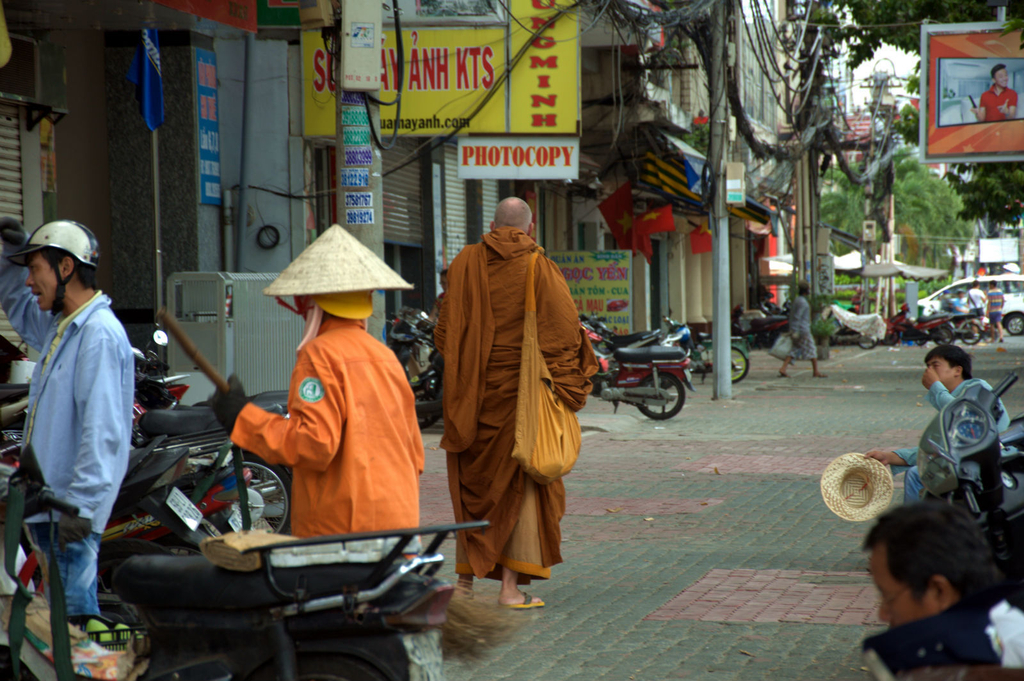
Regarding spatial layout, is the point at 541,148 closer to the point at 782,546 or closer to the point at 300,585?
the point at 782,546

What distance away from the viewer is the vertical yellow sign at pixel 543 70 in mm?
11828

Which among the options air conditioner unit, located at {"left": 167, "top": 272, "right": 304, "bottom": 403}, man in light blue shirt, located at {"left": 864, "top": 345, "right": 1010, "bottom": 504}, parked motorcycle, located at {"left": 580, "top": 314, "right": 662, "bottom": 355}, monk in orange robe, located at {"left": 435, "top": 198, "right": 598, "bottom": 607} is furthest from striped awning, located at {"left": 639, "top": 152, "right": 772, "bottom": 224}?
man in light blue shirt, located at {"left": 864, "top": 345, "right": 1010, "bottom": 504}

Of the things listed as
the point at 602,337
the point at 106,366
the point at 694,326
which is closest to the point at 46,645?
the point at 106,366

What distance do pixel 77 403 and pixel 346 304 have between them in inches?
38.1

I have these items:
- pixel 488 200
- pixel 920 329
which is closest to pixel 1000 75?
pixel 488 200

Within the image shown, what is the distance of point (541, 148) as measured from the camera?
38.8ft

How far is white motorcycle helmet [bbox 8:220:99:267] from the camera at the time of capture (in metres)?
3.80

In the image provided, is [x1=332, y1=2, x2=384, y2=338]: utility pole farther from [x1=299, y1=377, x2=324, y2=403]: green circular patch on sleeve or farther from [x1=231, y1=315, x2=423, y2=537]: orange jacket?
[x1=299, y1=377, x2=324, y2=403]: green circular patch on sleeve

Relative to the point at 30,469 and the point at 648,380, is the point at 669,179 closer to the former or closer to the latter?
the point at 648,380

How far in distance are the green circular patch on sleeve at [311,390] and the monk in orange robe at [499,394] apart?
236 cm

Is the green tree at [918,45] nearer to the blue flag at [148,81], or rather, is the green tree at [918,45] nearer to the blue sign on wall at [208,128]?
the blue sign on wall at [208,128]

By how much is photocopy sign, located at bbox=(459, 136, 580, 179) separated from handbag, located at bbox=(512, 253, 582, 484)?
6151mm

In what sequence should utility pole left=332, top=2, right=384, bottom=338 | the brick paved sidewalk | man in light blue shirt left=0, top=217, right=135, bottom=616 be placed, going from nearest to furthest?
man in light blue shirt left=0, top=217, right=135, bottom=616 < the brick paved sidewalk < utility pole left=332, top=2, right=384, bottom=338

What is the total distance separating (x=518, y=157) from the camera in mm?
11859
